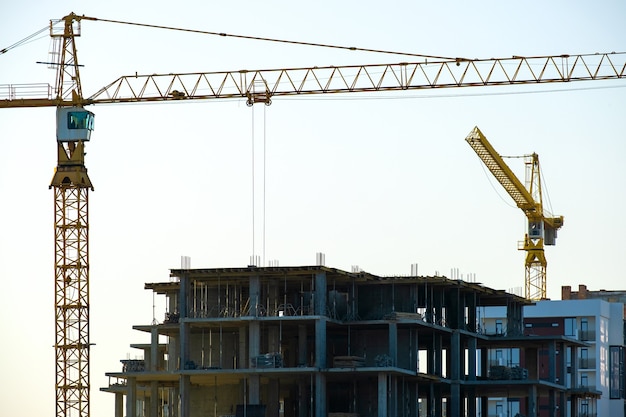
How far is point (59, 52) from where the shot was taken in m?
159

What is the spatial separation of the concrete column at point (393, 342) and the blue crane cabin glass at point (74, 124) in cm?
4063

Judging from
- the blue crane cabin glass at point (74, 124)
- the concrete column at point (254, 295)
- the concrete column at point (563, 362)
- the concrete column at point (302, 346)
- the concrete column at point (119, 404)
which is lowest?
the concrete column at point (119, 404)

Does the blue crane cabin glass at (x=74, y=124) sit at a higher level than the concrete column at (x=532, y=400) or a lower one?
higher

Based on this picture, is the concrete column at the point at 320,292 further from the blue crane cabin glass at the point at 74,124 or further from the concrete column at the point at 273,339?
the blue crane cabin glass at the point at 74,124

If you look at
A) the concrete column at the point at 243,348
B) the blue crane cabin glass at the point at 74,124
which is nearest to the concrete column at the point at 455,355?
the concrete column at the point at 243,348

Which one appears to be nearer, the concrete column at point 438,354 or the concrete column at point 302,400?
the concrete column at point 302,400

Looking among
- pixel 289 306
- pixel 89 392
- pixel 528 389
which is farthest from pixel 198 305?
pixel 528 389

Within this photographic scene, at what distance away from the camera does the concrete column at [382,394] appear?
129375 mm

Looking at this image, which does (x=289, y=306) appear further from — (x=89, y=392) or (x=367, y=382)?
(x=89, y=392)

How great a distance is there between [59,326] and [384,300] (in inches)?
1219

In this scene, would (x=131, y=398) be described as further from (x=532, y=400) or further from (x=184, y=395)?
(x=532, y=400)

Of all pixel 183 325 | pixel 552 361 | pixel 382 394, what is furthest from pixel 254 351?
pixel 552 361

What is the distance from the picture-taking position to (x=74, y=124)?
159m

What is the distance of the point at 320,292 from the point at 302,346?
15.2ft
